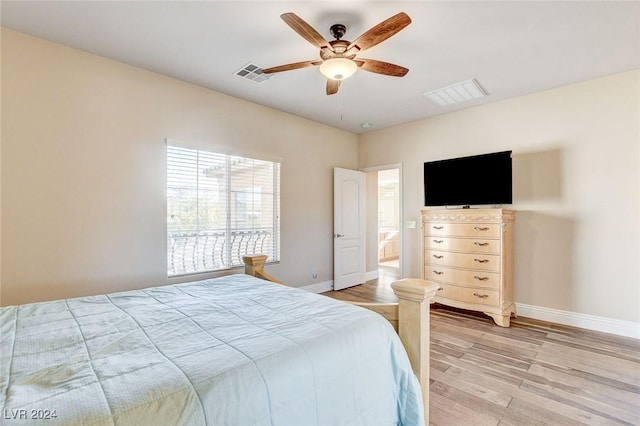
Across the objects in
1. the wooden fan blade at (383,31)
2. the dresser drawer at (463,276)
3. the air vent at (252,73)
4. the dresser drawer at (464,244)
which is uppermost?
the air vent at (252,73)

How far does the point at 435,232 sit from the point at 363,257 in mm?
1772

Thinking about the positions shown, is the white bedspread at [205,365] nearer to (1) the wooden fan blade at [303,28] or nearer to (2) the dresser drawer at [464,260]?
(1) the wooden fan blade at [303,28]

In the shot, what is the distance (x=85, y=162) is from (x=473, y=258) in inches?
167

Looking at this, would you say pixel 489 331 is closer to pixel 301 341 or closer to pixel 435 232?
pixel 435 232

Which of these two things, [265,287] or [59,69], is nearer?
[265,287]

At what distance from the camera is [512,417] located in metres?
1.87

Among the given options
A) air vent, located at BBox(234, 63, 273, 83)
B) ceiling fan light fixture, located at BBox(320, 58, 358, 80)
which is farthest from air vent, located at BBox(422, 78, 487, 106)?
air vent, located at BBox(234, 63, 273, 83)

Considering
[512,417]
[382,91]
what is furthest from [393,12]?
[512,417]

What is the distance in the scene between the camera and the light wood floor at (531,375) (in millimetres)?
1895

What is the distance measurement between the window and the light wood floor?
2.49 m

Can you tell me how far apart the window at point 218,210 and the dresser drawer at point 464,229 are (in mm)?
2120

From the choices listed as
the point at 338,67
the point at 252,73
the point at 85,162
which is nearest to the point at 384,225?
the point at 252,73

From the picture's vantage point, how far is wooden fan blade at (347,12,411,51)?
1.87 metres

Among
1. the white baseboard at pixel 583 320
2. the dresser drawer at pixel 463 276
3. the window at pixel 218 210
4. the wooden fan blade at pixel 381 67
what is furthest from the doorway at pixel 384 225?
the wooden fan blade at pixel 381 67
